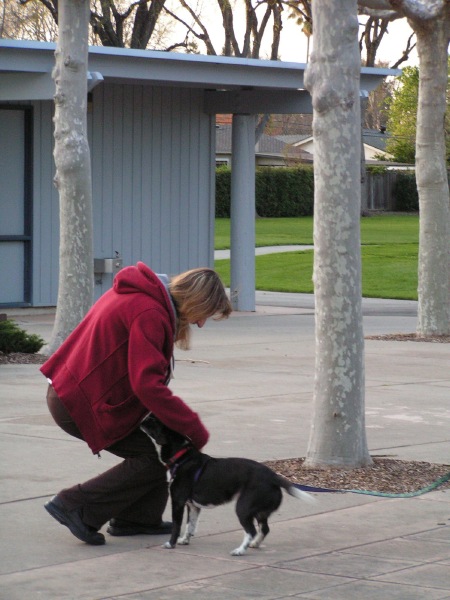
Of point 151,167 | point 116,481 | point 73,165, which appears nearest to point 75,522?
point 116,481

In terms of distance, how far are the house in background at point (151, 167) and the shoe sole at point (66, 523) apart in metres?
11.1

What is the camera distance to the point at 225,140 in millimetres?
73625

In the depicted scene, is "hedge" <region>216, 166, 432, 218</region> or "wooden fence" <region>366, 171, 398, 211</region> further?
"wooden fence" <region>366, 171, 398, 211</region>

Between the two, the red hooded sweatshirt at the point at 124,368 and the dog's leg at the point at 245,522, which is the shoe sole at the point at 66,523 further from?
the dog's leg at the point at 245,522

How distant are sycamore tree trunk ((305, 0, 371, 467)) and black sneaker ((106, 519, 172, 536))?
162cm

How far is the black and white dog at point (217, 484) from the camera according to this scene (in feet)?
17.3

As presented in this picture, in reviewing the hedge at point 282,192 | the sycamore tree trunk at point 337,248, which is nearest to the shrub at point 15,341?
the sycamore tree trunk at point 337,248

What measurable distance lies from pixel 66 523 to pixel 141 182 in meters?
13.3

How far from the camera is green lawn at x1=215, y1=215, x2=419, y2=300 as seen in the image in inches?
993

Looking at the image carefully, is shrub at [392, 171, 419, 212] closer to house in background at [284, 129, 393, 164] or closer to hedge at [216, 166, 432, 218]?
hedge at [216, 166, 432, 218]

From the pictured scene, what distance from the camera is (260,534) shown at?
540 cm

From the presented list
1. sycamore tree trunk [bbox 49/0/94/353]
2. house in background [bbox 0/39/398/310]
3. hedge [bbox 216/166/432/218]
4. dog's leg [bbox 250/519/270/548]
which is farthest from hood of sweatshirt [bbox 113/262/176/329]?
hedge [bbox 216/166/432/218]

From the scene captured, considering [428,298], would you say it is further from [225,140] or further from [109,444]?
[225,140]

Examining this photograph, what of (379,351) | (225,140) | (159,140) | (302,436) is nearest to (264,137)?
(225,140)
